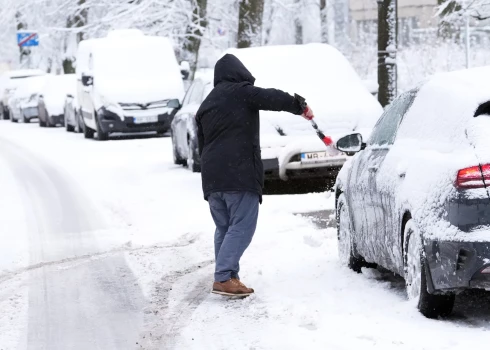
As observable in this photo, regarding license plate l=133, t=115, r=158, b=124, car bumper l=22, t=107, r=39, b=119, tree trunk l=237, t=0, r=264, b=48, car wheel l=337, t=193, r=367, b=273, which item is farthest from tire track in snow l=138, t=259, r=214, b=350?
car bumper l=22, t=107, r=39, b=119

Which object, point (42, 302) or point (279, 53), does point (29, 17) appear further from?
point (42, 302)

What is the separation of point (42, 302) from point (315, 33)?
1966 inches

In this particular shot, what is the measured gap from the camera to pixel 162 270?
9516mm

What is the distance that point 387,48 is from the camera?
20969 mm

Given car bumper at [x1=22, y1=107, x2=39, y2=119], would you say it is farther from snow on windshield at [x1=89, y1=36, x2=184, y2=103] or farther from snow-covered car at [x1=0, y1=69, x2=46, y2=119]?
snow on windshield at [x1=89, y1=36, x2=184, y2=103]

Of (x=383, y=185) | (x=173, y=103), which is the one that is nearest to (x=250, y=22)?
(x=173, y=103)

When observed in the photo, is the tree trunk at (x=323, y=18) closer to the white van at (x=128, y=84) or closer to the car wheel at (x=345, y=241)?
the white van at (x=128, y=84)

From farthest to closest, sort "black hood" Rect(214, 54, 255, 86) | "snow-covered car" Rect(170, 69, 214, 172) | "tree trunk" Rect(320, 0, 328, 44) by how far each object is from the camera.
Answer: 1. "tree trunk" Rect(320, 0, 328, 44)
2. "snow-covered car" Rect(170, 69, 214, 172)
3. "black hood" Rect(214, 54, 255, 86)

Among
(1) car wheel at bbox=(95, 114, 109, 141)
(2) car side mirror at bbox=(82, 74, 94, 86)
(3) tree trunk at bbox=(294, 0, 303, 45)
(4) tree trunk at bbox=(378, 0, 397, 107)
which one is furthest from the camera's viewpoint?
(3) tree trunk at bbox=(294, 0, 303, 45)

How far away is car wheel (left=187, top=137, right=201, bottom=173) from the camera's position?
1691 cm

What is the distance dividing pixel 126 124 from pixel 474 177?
20.0 meters

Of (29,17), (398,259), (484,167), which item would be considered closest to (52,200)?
(398,259)

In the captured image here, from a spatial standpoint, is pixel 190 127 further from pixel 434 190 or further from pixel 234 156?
pixel 434 190

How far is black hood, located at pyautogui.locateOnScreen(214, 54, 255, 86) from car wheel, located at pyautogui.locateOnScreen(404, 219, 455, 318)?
1.90 meters
